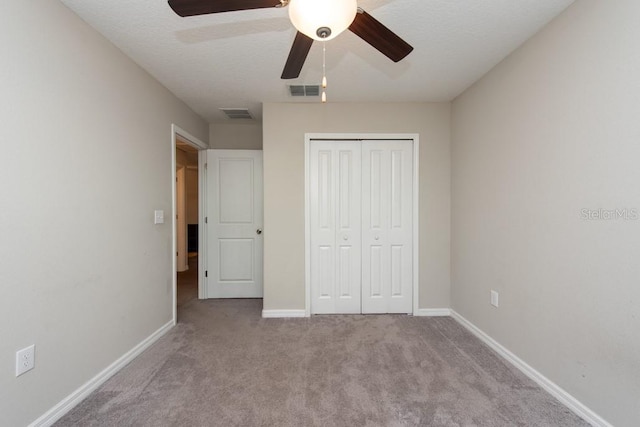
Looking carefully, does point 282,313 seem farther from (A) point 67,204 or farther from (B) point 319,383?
(A) point 67,204

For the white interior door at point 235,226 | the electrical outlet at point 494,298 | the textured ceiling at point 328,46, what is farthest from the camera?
the white interior door at point 235,226

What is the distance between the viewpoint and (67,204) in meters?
1.61

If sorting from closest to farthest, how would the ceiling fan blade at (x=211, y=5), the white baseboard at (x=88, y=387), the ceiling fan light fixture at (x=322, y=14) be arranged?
the ceiling fan light fixture at (x=322, y=14) → the ceiling fan blade at (x=211, y=5) → the white baseboard at (x=88, y=387)

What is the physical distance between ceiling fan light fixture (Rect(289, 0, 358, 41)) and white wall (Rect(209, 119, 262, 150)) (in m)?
2.91

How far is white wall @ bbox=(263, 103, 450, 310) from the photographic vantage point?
2996 mm

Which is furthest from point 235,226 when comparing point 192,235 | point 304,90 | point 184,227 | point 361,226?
point 192,235

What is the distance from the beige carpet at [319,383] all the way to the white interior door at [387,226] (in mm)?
434

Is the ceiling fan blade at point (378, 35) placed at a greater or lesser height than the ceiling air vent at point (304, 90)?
lesser

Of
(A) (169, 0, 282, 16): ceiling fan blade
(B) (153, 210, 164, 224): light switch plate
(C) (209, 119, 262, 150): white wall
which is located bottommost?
(B) (153, 210, 164, 224): light switch plate

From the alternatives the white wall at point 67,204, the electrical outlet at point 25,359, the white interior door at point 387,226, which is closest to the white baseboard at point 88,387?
the white wall at point 67,204

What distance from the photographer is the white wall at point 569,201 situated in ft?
4.39

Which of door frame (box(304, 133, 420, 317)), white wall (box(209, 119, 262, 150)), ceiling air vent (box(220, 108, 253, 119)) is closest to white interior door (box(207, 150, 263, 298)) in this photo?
white wall (box(209, 119, 262, 150))

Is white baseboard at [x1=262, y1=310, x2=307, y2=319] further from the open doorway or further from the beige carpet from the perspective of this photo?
the open doorway

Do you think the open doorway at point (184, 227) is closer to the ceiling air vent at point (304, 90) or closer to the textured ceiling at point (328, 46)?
the textured ceiling at point (328, 46)
